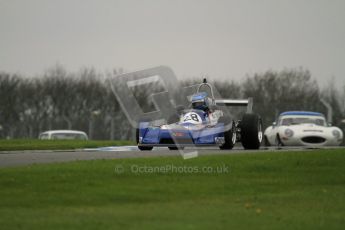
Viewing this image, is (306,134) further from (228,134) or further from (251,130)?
(228,134)

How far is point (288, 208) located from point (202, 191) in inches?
67.5

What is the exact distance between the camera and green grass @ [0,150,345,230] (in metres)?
9.44

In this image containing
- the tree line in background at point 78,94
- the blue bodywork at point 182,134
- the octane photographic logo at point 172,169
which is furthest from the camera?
the tree line in background at point 78,94

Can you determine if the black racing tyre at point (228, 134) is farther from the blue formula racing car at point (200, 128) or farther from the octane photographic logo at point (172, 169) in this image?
the octane photographic logo at point (172, 169)

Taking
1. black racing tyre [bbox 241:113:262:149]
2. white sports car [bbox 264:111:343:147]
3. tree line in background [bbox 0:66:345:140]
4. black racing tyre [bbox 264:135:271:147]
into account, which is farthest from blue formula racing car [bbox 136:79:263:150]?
tree line in background [bbox 0:66:345:140]

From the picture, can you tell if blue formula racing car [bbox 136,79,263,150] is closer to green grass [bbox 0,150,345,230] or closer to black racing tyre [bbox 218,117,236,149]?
black racing tyre [bbox 218,117,236,149]

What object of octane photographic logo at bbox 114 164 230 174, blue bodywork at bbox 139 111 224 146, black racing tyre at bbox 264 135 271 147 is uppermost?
blue bodywork at bbox 139 111 224 146

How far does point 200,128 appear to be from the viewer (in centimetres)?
2064

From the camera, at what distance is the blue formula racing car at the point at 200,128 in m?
20.6

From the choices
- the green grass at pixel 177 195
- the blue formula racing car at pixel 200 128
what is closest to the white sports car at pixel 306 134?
the blue formula racing car at pixel 200 128

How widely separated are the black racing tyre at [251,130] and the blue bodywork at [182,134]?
3.80 feet

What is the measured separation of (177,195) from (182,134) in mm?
8993

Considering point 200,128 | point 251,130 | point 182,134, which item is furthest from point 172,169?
point 251,130

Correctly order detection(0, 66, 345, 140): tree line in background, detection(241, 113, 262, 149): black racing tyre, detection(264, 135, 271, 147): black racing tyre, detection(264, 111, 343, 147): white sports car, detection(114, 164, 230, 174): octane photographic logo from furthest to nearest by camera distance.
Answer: detection(0, 66, 345, 140): tree line in background, detection(264, 135, 271, 147): black racing tyre, detection(264, 111, 343, 147): white sports car, detection(241, 113, 262, 149): black racing tyre, detection(114, 164, 230, 174): octane photographic logo
